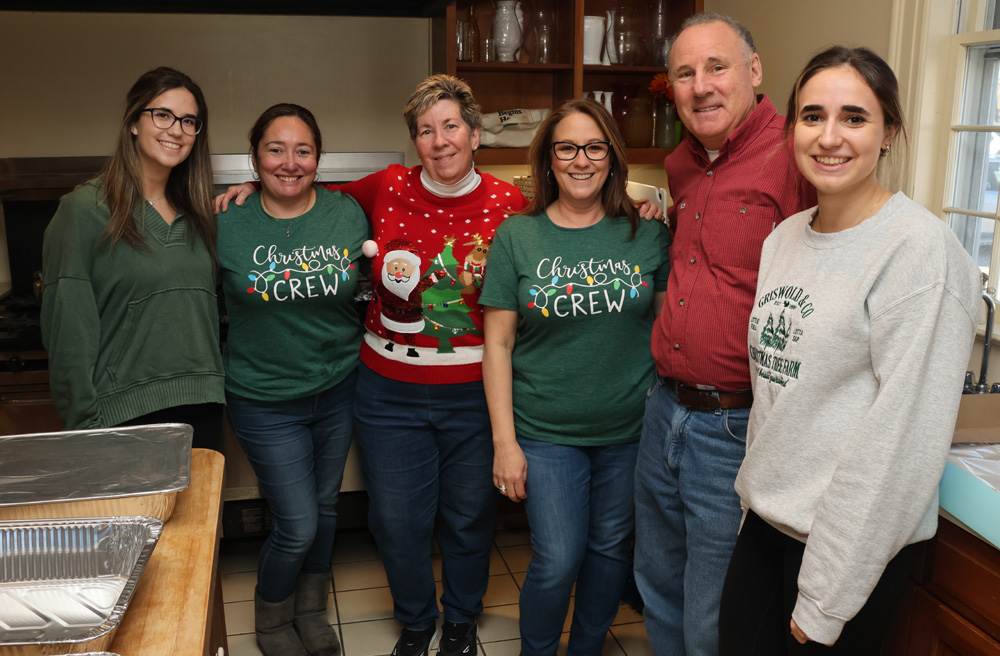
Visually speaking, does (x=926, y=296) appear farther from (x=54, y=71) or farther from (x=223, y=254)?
(x=54, y=71)

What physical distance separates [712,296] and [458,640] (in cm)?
126

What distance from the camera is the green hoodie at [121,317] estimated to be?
1.79 meters

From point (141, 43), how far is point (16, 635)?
8.60 feet

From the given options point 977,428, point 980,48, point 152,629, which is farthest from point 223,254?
point 980,48

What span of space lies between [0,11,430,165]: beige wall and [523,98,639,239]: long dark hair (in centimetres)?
158

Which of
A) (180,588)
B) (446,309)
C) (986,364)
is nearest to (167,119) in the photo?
(446,309)

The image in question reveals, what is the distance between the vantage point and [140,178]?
1.92 meters

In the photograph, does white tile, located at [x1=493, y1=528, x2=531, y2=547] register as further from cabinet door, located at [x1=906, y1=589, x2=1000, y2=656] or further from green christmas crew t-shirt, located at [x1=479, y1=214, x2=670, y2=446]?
cabinet door, located at [x1=906, y1=589, x2=1000, y2=656]

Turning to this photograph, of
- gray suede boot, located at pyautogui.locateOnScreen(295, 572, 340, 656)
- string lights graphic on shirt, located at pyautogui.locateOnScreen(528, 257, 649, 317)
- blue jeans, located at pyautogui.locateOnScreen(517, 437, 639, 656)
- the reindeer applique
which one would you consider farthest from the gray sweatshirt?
gray suede boot, located at pyautogui.locateOnScreen(295, 572, 340, 656)

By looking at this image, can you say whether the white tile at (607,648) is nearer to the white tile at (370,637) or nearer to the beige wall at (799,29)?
the white tile at (370,637)

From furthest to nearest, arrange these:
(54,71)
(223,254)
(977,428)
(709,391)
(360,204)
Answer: (54,71)
(360,204)
(223,254)
(977,428)
(709,391)

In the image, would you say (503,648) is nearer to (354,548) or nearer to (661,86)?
(354,548)

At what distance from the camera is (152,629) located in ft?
3.57

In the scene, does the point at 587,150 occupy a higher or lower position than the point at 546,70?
lower
